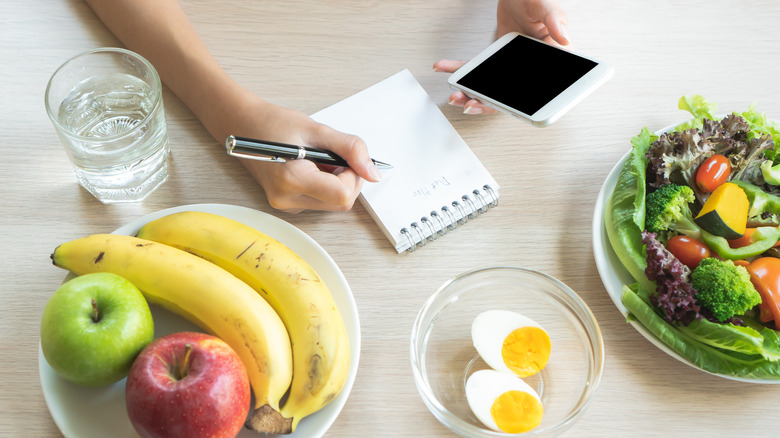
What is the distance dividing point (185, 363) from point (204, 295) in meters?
0.11

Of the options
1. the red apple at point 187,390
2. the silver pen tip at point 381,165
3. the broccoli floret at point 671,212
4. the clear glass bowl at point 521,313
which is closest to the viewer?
the red apple at point 187,390

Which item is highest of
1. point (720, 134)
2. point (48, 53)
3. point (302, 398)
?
point (720, 134)

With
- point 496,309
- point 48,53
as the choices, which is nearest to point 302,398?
point 496,309

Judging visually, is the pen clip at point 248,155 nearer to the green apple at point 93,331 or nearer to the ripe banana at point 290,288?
the ripe banana at point 290,288

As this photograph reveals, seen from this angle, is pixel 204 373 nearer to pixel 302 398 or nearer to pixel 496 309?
pixel 302 398

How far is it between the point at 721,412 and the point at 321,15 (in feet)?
3.25

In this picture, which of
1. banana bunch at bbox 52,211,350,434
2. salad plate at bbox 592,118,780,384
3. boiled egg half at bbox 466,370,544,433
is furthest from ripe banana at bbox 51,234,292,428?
salad plate at bbox 592,118,780,384

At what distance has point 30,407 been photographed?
2.76ft

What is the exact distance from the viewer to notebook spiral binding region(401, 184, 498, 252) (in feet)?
3.28

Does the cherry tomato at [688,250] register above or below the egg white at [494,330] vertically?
above

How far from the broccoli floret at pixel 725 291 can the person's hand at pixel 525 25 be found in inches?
18.4

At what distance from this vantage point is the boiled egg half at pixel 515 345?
0.86 m

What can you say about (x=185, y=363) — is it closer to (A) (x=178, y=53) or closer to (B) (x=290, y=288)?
(B) (x=290, y=288)

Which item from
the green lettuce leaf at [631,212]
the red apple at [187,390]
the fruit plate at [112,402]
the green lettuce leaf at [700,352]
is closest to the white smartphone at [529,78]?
the green lettuce leaf at [631,212]
